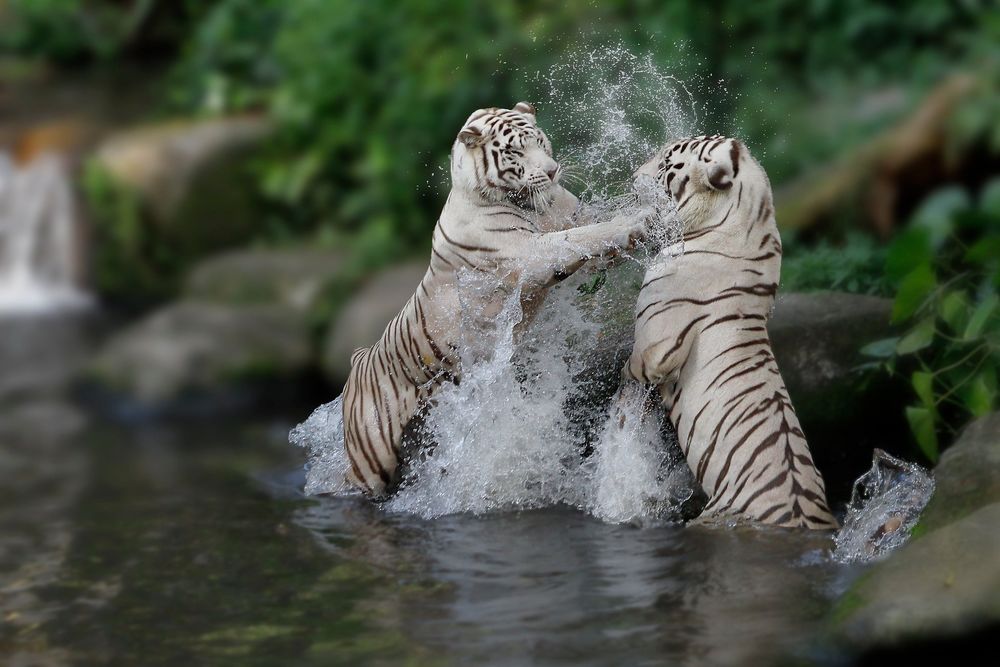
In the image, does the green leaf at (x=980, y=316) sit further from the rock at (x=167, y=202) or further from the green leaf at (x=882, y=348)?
the rock at (x=167, y=202)

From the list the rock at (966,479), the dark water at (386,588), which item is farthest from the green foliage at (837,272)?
the dark water at (386,588)

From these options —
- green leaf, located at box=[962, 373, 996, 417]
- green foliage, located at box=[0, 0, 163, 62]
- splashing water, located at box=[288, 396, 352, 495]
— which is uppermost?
green foliage, located at box=[0, 0, 163, 62]

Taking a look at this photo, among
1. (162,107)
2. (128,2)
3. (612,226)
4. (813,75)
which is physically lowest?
(612,226)

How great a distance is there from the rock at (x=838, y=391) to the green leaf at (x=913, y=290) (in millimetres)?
348

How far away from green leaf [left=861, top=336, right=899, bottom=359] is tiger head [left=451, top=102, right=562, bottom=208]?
1.30 m

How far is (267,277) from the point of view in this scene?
31.1 feet

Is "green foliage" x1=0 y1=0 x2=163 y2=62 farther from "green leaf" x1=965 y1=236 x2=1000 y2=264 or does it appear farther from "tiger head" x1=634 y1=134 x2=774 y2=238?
"green leaf" x1=965 y1=236 x2=1000 y2=264

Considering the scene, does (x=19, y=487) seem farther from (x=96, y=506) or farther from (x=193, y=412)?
(x=193, y=412)

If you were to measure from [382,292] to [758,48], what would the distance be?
3450 mm

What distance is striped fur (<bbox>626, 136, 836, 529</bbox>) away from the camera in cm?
413

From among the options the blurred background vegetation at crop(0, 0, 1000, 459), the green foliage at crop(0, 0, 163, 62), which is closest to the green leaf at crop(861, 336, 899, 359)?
the blurred background vegetation at crop(0, 0, 1000, 459)

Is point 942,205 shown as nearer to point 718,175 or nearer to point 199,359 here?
point 718,175

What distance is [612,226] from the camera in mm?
4340

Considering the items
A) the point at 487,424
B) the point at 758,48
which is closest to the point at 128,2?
the point at 758,48
